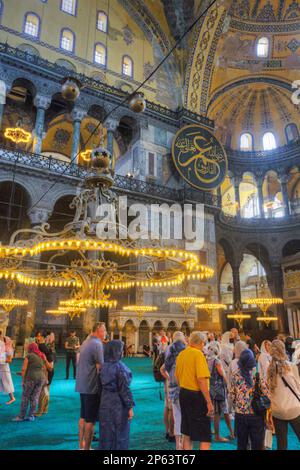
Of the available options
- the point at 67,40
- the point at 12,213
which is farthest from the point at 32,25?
the point at 12,213

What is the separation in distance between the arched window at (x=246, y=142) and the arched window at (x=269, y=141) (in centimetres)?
81

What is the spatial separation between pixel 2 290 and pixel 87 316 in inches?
163

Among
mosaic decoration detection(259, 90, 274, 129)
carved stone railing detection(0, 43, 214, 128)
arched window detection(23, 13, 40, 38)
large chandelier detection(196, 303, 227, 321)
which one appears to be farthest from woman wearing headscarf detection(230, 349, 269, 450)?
mosaic decoration detection(259, 90, 274, 129)

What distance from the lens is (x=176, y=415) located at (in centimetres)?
309

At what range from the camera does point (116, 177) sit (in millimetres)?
12875

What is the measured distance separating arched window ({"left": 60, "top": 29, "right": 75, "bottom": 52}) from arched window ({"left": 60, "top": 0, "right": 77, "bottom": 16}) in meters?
0.95

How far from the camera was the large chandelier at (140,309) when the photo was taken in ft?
37.9

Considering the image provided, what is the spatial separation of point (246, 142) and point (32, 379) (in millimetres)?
19387

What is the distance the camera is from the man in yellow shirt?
8.22ft

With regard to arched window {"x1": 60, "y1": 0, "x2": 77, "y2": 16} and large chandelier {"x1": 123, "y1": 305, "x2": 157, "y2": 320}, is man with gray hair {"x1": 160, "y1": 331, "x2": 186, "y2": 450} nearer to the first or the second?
large chandelier {"x1": 123, "y1": 305, "x2": 157, "y2": 320}

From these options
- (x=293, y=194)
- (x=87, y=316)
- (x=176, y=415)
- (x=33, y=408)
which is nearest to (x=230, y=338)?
(x=176, y=415)

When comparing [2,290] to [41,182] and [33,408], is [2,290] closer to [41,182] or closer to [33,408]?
[41,182]

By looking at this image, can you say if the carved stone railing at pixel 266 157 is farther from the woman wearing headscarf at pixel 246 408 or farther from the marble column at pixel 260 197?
the woman wearing headscarf at pixel 246 408

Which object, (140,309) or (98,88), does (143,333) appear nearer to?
(140,309)
